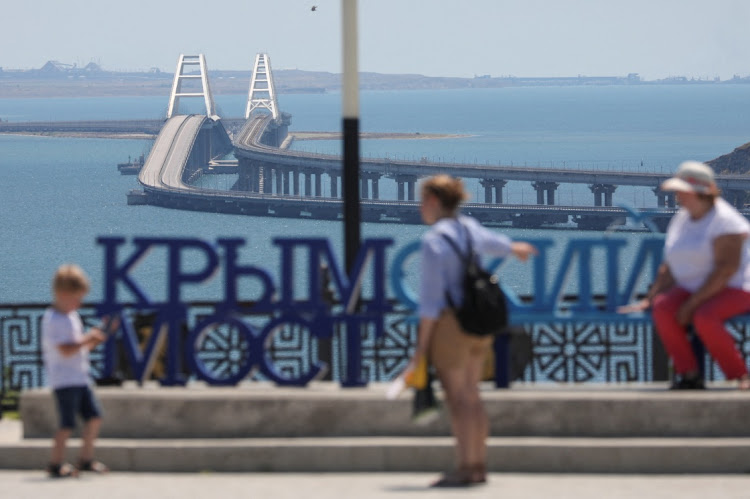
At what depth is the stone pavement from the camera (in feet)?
27.4

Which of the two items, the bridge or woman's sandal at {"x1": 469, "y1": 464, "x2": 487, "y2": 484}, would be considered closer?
woman's sandal at {"x1": 469, "y1": 464, "x2": 487, "y2": 484}

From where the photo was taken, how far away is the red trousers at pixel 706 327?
9109 millimetres

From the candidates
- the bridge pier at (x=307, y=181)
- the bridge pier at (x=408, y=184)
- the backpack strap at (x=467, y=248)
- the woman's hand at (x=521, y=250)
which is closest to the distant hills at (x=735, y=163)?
the bridge pier at (x=408, y=184)

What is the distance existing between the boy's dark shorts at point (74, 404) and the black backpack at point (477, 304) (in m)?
2.34

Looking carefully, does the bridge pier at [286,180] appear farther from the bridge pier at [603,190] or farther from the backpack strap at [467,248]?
the backpack strap at [467,248]

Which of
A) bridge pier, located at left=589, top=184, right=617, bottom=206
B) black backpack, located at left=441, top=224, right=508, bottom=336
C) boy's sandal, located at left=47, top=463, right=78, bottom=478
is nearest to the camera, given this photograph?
black backpack, located at left=441, top=224, right=508, bottom=336

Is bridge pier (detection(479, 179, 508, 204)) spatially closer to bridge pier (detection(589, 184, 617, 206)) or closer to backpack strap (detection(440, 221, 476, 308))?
bridge pier (detection(589, 184, 617, 206))

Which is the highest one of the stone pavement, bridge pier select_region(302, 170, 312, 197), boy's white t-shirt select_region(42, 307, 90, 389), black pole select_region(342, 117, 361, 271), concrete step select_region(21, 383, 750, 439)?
bridge pier select_region(302, 170, 312, 197)

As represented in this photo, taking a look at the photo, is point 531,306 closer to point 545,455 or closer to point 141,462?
point 545,455

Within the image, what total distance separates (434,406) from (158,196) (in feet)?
562

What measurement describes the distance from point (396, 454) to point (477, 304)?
1.41 metres

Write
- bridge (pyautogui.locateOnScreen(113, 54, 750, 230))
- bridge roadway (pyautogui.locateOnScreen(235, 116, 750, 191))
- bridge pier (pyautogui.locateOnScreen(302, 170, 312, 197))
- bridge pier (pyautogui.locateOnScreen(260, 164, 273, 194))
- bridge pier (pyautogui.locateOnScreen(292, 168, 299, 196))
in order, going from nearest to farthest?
bridge (pyautogui.locateOnScreen(113, 54, 750, 230)), bridge roadway (pyautogui.locateOnScreen(235, 116, 750, 191)), bridge pier (pyautogui.locateOnScreen(302, 170, 312, 197)), bridge pier (pyautogui.locateOnScreen(292, 168, 299, 196)), bridge pier (pyautogui.locateOnScreen(260, 164, 273, 194))

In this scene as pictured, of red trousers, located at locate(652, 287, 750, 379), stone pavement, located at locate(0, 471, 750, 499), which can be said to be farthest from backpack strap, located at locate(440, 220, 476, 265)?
red trousers, located at locate(652, 287, 750, 379)

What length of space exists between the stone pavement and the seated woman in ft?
2.81
